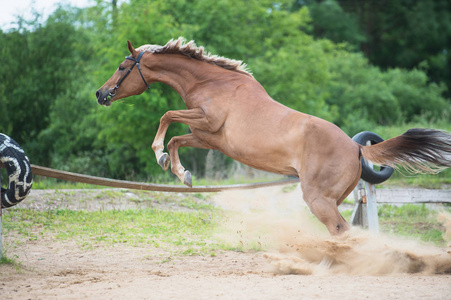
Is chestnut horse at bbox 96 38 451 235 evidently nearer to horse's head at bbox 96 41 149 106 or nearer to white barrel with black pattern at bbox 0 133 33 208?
horse's head at bbox 96 41 149 106

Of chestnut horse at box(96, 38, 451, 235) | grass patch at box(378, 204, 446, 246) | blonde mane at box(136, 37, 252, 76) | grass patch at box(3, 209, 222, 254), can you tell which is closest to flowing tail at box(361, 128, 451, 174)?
chestnut horse at box(96, 38, 451, 235)

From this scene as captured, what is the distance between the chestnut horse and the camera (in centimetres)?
593

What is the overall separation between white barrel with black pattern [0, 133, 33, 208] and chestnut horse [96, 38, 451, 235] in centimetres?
136

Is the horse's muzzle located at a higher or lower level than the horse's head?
lower

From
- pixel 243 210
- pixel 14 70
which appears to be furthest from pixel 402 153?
pixel 14 70

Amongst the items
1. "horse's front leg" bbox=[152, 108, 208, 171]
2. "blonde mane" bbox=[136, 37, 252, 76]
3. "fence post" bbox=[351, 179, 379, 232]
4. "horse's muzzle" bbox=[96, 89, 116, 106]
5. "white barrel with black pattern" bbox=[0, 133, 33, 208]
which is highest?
"blonde mane" bbox=[136, 37, 252, 76]

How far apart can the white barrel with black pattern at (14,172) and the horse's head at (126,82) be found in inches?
52.2

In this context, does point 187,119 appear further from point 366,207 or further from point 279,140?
point 366,207

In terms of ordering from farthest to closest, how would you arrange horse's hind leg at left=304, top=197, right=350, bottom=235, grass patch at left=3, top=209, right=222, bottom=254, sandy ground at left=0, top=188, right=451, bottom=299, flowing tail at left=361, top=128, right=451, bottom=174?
grass patch at left=3, top=209, right=222, bottom=254
flowing tail at left=361, top=128, right=451, bottom=174
horse's hind leg at left=304, top=197, right=350, bottom=235
sandy ground at left=0, top=188, right=451, bottom=299

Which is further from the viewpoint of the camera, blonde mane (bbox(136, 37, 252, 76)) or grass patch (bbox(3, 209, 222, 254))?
grass patch (bbox(3, 209, 222, 254))

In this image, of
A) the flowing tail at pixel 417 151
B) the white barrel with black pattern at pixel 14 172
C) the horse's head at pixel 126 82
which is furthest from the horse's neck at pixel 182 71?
the flowing tail at pixel 417 151

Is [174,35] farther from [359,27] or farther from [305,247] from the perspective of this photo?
[359,27]

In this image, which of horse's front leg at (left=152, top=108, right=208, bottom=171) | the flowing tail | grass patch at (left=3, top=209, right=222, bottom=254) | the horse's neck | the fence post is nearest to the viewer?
the flowing tail

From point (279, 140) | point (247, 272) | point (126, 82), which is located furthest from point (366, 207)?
point (126, 82)
